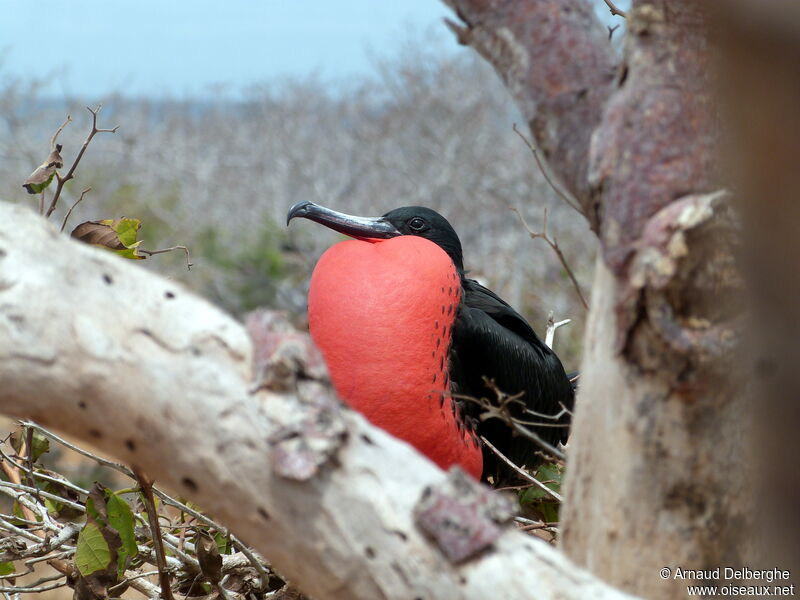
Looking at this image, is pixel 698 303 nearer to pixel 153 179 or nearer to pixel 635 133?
pixel 635 133

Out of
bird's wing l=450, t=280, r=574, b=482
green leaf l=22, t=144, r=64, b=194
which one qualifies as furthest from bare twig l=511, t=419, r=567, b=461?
green leaf l=22, t=144, r=64, b=194

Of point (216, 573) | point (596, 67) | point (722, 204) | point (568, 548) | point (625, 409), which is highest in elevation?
point (596, 67)

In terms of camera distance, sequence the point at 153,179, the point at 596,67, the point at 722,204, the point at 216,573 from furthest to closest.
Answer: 1. the point at 153,179
2. the point at 216,573
3. the point at 596,67
4. the point at 722,204

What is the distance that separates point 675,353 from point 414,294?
676 millimetres

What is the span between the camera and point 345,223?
154 cm

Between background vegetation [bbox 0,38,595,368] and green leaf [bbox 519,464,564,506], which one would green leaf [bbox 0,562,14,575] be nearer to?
green leaf [bbox 519,464,564,506]

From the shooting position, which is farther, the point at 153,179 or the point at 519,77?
the point at 153,179

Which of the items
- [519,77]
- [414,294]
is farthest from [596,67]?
[414,294]

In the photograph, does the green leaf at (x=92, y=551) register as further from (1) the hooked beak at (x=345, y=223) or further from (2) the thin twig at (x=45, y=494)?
(1) the hooked beak at (x=345, y=223)

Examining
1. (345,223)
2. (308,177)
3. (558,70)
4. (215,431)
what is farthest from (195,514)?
(308,177)

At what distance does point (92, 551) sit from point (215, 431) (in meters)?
0.60

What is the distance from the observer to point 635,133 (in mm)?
725

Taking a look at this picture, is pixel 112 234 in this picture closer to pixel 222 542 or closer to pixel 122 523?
pixel 122 523

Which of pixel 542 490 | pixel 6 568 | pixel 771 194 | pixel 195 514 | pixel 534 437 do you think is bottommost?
pixel 6 568
